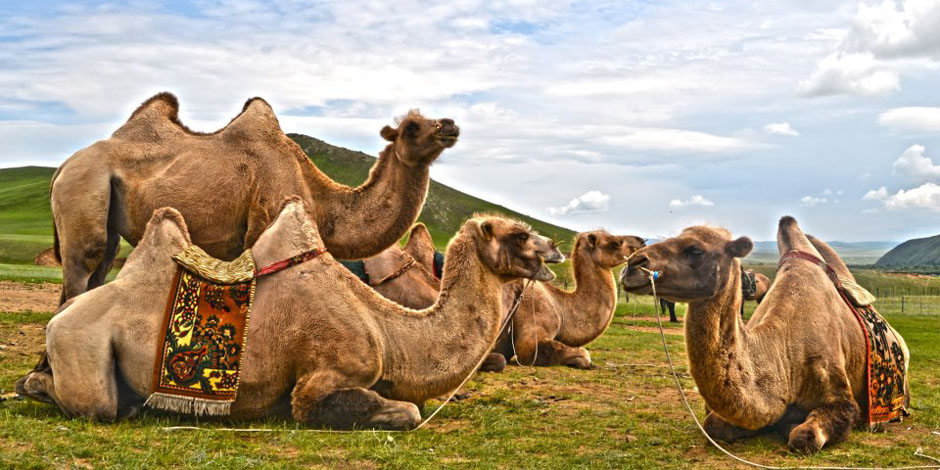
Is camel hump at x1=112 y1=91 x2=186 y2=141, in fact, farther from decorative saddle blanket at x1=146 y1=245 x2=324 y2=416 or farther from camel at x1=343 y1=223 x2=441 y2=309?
decorative saddle blanket at x1=146 y1=245 x2=324 y2=416

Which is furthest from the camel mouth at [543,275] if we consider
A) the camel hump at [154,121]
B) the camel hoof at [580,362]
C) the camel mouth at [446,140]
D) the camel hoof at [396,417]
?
the camel hoof at [580,362]

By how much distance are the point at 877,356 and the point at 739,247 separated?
7.50 ft

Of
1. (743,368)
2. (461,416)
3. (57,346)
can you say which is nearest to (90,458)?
(57,346)

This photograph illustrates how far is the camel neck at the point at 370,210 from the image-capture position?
32.0 feet

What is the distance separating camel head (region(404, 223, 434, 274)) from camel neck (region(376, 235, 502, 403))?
15.8ft

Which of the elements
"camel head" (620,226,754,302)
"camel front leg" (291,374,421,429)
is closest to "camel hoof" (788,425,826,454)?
"camel head" (620,226,754,302)

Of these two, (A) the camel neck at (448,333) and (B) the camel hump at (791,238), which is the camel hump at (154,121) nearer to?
(A) the camel neck at (448,333)

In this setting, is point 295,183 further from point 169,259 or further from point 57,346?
point 57,346

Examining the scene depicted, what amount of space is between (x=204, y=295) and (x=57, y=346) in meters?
1.14

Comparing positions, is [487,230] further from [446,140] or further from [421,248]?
[421,248]

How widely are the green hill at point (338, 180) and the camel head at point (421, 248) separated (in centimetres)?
7295

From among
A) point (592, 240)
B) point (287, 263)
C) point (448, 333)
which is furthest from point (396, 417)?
point (592, 240)

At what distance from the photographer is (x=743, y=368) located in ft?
22.1

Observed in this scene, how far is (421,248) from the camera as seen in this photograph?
41.8 ft
